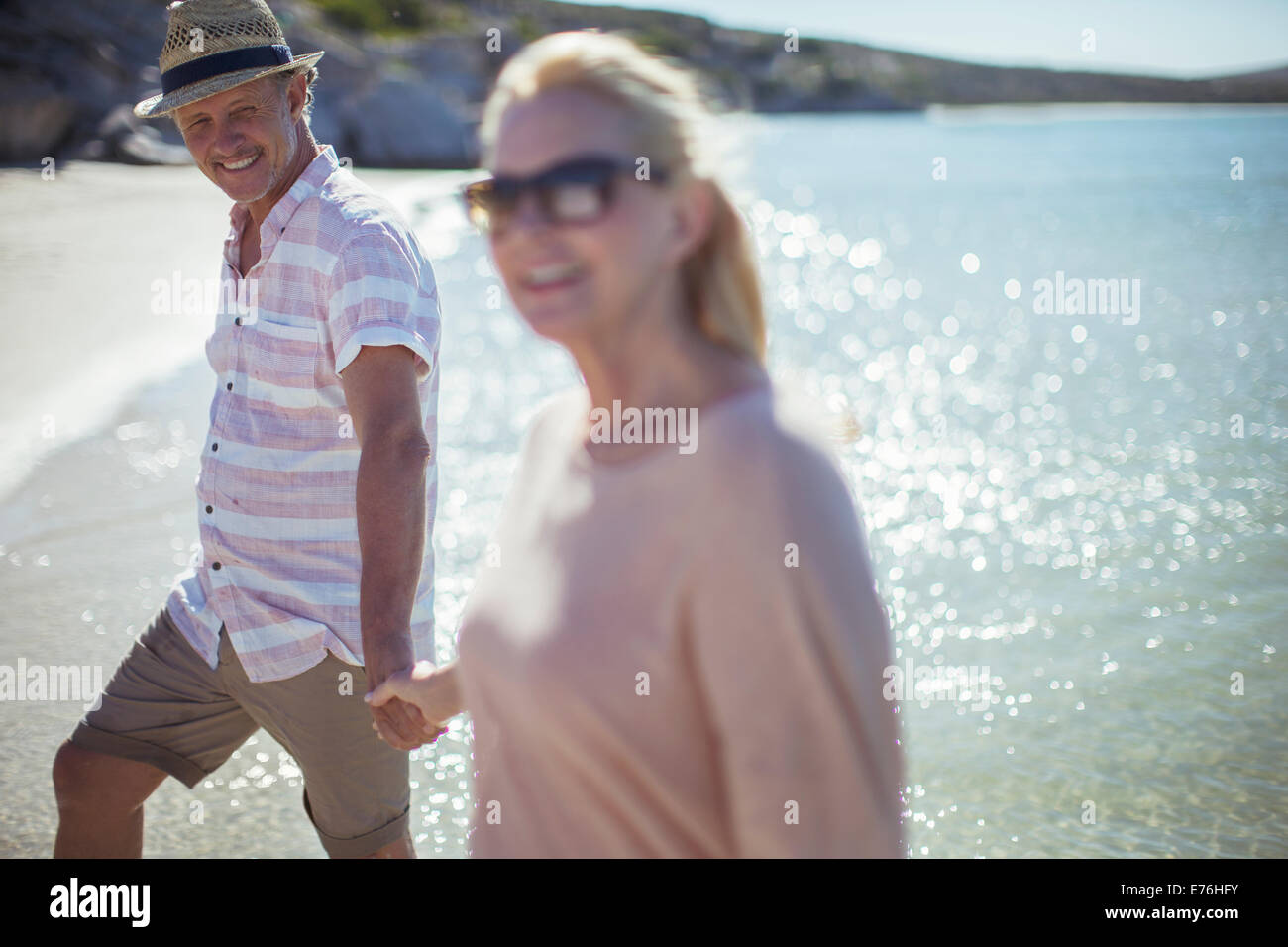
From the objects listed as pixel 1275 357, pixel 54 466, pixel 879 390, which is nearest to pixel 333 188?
pixel 54 466

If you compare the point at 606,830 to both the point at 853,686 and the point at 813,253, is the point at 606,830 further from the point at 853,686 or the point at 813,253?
the point at 813,253

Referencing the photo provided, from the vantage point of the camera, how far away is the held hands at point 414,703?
6.16 feet

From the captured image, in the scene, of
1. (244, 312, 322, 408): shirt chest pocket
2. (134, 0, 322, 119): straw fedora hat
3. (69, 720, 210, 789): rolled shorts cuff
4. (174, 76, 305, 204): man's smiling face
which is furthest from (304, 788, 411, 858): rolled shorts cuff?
(134, 0, 322, 119): straw fedora hat

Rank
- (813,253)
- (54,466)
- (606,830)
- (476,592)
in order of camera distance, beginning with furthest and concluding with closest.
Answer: (813,253)
(54,466)
(476,592)
(606,830)

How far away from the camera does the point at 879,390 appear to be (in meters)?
10.6

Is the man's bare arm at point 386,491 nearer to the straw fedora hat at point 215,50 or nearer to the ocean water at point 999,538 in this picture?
the straw fedora hat at point 215,50

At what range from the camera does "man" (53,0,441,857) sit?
7.11ft

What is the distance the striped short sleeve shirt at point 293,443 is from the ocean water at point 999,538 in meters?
0.97

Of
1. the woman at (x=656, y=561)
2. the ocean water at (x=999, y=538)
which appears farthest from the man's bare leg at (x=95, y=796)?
the ocean water at (x=999, y=538)

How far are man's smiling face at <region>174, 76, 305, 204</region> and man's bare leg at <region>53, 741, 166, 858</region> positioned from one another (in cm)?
117

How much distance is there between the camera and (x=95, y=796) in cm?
240
